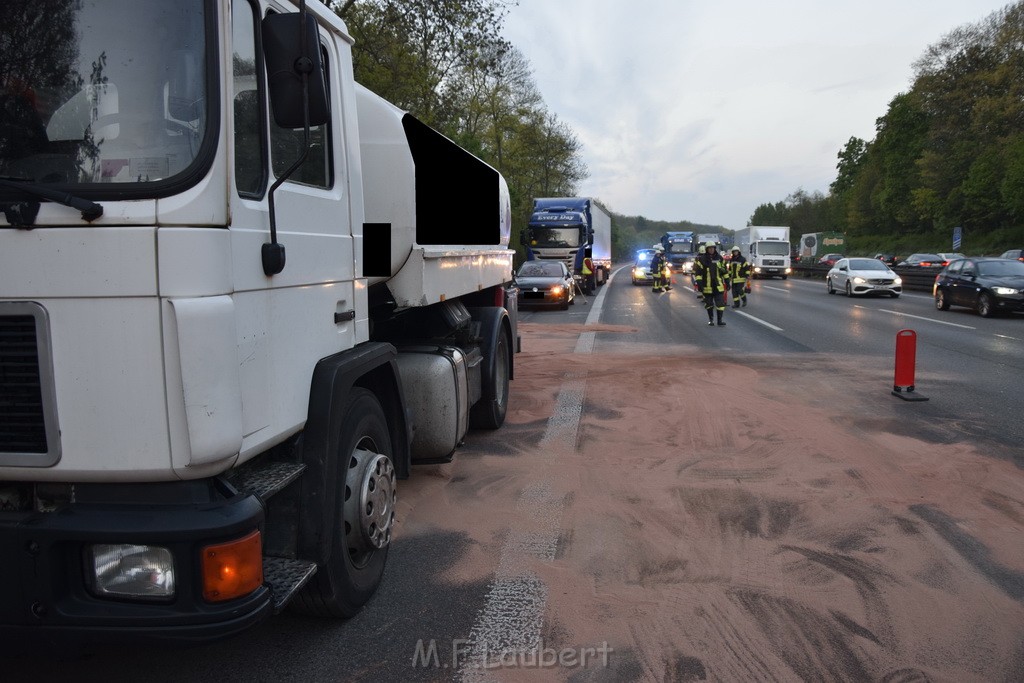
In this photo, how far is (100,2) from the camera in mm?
Answer: 2588

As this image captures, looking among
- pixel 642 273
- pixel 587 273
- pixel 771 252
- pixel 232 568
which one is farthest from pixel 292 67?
pixel 771 252

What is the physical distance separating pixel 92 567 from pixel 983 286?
21.3 metres

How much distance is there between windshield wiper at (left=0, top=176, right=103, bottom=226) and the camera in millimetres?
2389

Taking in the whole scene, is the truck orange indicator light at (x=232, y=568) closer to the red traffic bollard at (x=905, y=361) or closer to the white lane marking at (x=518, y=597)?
the white lane marking at (x=518, y=597)

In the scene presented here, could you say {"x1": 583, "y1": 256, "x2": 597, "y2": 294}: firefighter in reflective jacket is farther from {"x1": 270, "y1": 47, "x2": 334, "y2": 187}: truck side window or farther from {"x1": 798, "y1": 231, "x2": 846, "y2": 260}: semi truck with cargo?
{"x1": 798, "y1": 231, "x2": 846, "y2": 260}: semi truck with cargo

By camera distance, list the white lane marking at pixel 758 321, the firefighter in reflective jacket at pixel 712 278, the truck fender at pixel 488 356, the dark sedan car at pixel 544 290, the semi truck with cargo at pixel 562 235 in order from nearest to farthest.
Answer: the truck fender at pixel 488 356, the white lane marking at pixel 758 321, the firefighter in reflective jacket at pixel 712 278, the dark sedan car at pixel 544 290, the semi truck with cargo at pixel 562 235

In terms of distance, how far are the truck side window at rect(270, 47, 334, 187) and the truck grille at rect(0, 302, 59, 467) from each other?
100cm

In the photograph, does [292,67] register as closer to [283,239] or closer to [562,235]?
[283,239]

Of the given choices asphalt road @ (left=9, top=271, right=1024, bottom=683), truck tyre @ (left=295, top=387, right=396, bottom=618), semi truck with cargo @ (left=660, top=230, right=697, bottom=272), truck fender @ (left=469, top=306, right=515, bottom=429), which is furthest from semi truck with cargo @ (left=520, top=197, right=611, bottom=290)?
truck tyre @ (left=295, top=387, right=396, bottom=618)

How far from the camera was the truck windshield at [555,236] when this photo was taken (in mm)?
33312

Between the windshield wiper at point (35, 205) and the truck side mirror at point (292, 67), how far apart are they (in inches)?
27.3

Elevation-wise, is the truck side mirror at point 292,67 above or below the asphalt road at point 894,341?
above

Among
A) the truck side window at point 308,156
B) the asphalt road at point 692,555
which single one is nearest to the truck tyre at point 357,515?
the asphalt road at point 692,555

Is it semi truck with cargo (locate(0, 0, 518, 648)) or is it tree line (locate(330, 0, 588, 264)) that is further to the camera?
tree line (locate(330, 0, 588, 264))
